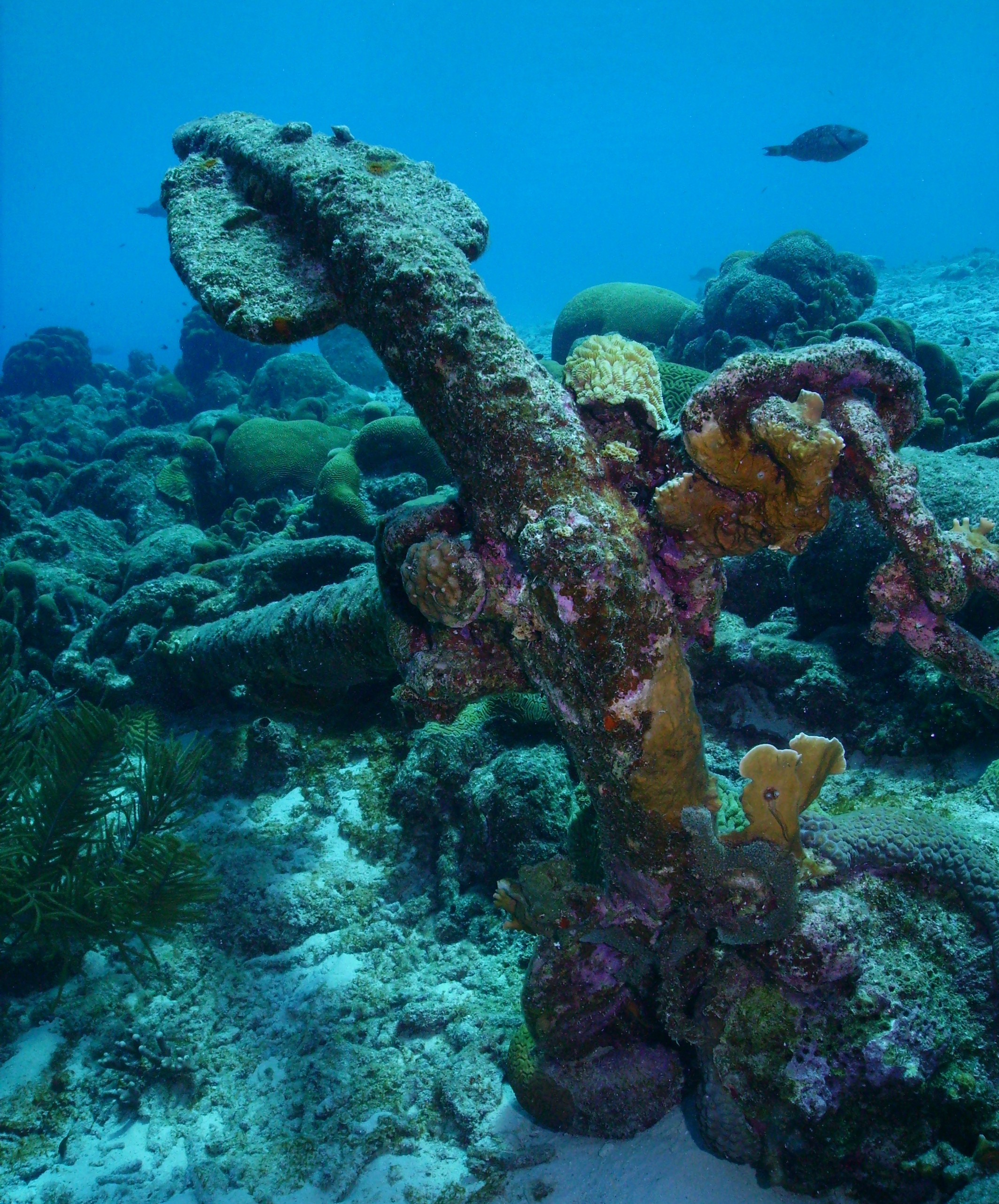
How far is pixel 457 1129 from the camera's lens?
10.1ft

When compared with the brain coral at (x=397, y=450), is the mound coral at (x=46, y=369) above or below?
above

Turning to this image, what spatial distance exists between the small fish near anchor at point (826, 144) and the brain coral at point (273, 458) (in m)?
13.6

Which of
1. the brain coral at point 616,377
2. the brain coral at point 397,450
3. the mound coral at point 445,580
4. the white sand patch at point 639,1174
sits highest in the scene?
the brain coral at point 397,450

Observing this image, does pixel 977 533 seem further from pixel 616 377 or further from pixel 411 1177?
pixel 411 1177

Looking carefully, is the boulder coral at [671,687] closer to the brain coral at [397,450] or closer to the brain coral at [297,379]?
the brain coral at [397,450]

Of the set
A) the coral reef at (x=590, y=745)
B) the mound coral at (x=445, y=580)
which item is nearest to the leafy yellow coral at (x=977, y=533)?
the coral reef at (x=590, y=745)

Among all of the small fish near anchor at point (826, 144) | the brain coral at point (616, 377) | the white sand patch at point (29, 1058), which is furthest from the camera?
the small fish near anchor at point (826, 144)

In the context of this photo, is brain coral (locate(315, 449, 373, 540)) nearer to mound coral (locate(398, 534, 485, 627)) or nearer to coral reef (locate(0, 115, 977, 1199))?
coral reef (locate(0, 115, 977, 1199))

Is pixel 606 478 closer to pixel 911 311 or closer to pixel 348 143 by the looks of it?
pixel 348 143

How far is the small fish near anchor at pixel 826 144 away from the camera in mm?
16078

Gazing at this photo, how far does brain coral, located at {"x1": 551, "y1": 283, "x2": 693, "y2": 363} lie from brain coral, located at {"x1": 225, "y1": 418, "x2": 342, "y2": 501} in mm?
6406

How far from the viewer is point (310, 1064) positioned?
11.3 feet

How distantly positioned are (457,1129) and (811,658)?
346 cm

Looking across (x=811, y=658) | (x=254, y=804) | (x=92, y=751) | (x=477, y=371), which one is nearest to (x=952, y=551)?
(x=477, y=371)
